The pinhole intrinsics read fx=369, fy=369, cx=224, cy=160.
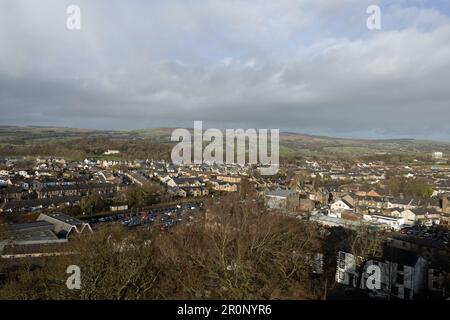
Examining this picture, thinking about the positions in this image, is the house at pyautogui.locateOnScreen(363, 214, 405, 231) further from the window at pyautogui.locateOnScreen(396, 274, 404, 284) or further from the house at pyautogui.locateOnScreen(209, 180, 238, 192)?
the house at pyautogui.locateOnScreen(209, 180, 238, 192)

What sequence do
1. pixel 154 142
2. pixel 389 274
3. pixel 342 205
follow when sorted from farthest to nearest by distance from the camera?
pixel 154 142 → pixel 342 205 → pixel 389 274

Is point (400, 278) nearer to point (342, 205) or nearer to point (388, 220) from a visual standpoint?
point (388, 220)

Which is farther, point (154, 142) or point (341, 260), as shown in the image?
point (154, 142)

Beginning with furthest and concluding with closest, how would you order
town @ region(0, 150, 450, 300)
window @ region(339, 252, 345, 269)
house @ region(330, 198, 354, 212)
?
house @ region(330, 198, 354, 212) → window @ region(339, 252, 345, 269) → town @ region(0, 150, 450, 300)

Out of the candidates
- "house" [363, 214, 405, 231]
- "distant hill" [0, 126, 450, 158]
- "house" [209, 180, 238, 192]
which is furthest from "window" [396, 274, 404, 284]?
"distant hill" [0, 126, 450, 158]

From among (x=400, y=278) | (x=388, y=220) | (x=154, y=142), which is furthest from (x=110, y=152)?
(x=400, y=278)

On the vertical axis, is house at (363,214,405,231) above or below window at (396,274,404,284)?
below
